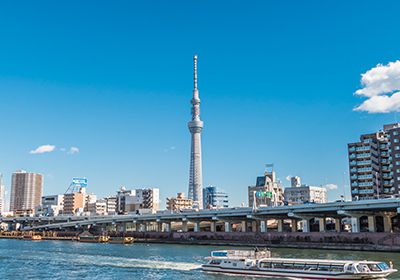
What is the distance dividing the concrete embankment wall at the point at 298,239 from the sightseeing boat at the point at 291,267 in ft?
97.5

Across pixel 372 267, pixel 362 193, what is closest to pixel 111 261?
pixel 372 267

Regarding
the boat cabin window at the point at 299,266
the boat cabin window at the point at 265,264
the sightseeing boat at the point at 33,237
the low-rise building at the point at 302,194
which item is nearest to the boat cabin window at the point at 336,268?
the boat cabin window at the point at 299,266

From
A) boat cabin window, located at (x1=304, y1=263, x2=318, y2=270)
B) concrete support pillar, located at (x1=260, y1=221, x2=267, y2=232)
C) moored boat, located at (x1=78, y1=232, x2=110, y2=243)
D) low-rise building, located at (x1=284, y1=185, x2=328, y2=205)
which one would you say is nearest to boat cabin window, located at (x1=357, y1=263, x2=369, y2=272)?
boat cabin window, located at (x1=304, y1=263, x2=318, y2=270)

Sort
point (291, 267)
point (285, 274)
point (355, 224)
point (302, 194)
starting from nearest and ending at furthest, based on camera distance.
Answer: point (285, 274) → point (291, 267) → point (355, 224) → point (302, 194)

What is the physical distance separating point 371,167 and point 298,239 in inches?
1667

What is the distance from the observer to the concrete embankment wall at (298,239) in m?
72.2

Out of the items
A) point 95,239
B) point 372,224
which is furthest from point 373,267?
point 95,239

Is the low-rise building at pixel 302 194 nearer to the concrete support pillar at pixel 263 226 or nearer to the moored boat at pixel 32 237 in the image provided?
the concrete support pillar at pixel 263 226

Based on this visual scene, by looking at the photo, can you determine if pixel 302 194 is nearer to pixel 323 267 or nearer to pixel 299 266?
pixel 299 266

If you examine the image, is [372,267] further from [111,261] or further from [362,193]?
[362,193]

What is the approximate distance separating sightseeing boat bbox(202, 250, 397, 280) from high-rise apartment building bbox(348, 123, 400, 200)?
75280 millimetres

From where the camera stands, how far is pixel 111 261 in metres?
59.2

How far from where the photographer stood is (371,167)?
11744 cm

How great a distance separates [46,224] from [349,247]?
12528 centimetres
